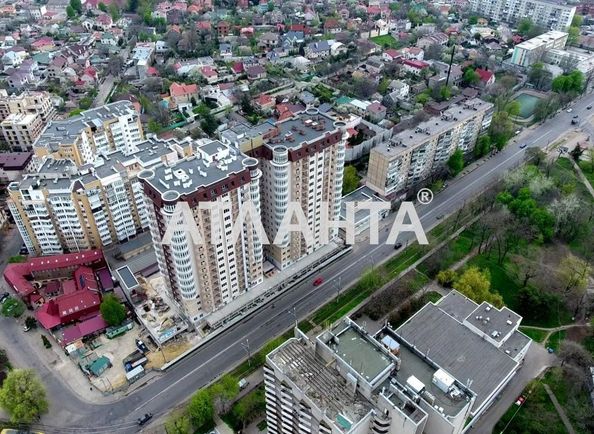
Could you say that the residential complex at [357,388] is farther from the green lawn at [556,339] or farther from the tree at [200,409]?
the green lawn at [556,339]

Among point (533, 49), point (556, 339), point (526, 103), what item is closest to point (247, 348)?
point (556, 339)

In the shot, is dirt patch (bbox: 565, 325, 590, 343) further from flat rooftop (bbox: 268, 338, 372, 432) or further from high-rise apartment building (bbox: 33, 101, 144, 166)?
high-rise apartment building (bbox: 33, 101, 144, 166)

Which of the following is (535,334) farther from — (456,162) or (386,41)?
(386,41)

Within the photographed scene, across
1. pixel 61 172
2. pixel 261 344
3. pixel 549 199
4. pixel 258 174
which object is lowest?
pixel 261 344

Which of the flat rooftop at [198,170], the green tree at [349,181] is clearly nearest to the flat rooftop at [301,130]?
the flat rooftop at [198,170]

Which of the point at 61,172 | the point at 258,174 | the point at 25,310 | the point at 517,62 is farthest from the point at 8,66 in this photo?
the point at 517,62

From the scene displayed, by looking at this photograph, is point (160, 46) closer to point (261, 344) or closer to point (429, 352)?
point (261, 344)
